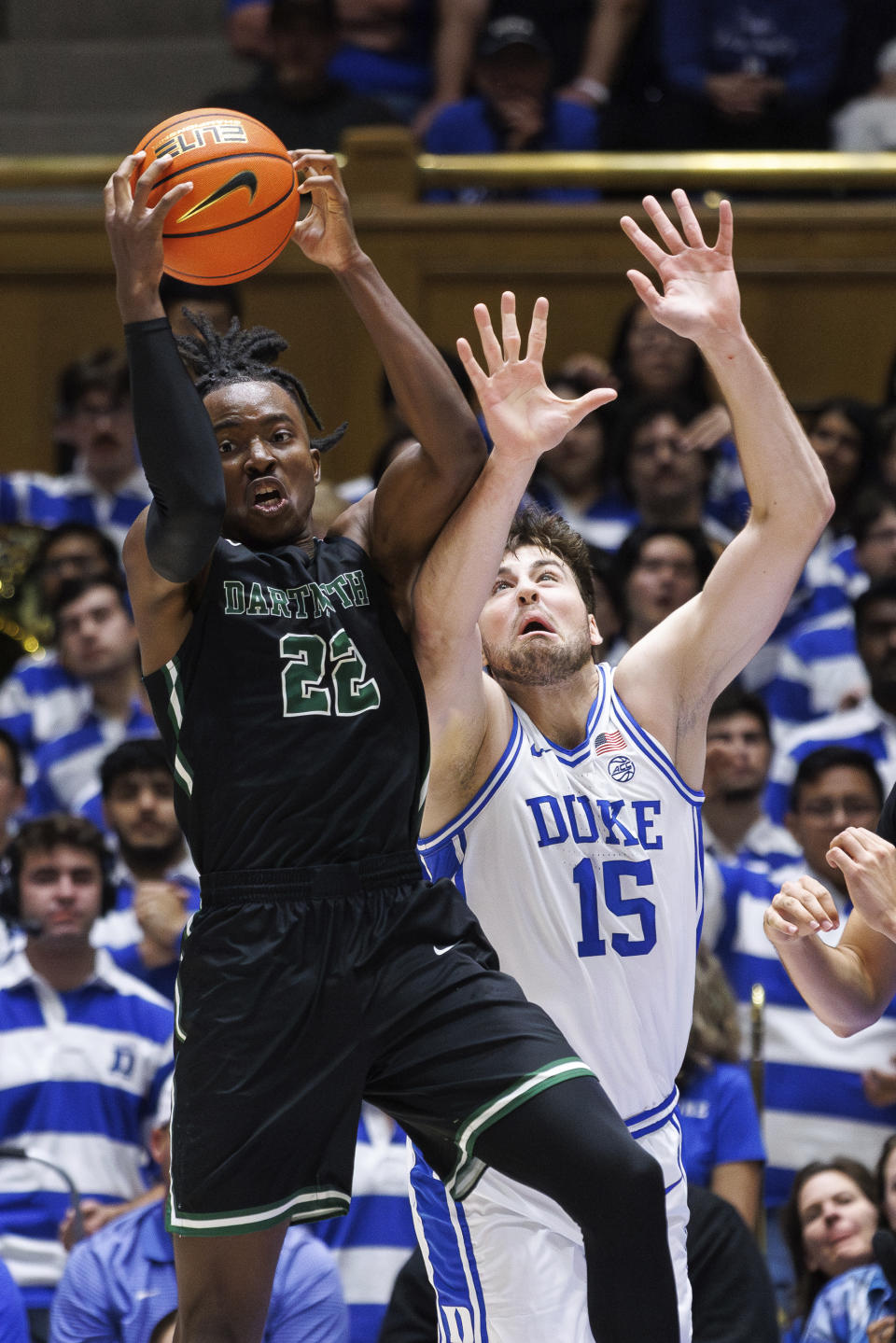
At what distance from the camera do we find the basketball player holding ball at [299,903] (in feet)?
11.2

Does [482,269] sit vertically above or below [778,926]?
above

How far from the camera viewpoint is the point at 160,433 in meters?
3.40

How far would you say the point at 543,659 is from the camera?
14.3 feet

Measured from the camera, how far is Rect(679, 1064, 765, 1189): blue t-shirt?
5.36 metres

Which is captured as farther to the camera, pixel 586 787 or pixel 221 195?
pixel 586 787

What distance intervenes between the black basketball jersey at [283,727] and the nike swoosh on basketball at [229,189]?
651 millimetres

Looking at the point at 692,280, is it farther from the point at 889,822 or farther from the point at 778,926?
the point at 778,926

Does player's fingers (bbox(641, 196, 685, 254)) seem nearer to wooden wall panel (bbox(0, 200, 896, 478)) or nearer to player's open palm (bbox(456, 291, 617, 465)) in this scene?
player's open palm (bbox(456, 291, 617, 465))

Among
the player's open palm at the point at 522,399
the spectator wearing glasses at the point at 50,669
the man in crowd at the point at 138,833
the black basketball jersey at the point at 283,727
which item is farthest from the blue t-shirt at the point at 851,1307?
the spectator wearing glasses at the point at 50,669

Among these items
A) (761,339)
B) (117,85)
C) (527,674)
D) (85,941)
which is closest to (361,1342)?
(85,941)

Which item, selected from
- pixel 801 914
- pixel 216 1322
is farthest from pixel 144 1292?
pixel 801 914

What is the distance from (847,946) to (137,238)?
2.16m

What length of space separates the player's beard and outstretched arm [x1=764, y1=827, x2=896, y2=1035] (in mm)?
710

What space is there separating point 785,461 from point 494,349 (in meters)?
0.74
